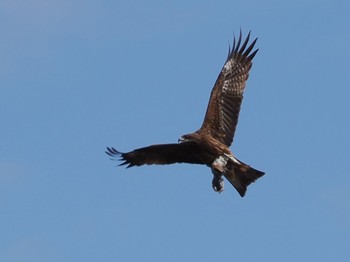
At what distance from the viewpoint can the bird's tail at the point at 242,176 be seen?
18.4 metres

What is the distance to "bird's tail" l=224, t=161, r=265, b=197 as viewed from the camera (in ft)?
60.3

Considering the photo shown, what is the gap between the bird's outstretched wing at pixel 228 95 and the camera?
65.2 feet

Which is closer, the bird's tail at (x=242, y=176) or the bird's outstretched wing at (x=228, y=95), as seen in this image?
the bird's tail at (x=242, y=176)

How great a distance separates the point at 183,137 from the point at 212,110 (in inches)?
56.5

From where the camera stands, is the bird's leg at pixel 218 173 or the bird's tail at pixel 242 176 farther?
the bird's leg at pixel 218 173

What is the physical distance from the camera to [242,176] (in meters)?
18.5

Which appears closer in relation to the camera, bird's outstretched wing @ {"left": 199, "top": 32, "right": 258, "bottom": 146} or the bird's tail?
the bird's tail

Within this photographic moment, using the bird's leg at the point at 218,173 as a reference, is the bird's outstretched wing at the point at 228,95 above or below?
above

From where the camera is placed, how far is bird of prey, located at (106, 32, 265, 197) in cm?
1855

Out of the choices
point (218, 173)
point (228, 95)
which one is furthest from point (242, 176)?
point (228, 95)

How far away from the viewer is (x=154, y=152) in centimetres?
1933

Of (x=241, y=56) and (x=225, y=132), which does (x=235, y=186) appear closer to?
(x=225, y=132)

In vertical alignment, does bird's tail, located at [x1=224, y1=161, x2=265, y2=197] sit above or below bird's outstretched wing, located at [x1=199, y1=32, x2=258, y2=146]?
below

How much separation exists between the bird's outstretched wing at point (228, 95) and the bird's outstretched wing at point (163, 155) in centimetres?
70
